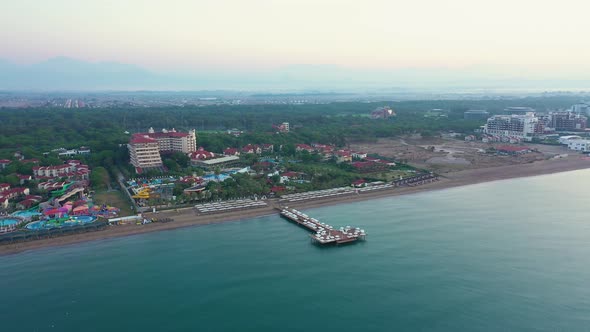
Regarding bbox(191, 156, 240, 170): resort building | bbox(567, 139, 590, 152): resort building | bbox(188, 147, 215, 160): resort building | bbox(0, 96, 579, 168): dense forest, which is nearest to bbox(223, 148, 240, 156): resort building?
bbox(0, 96, 579, 168): dense forest

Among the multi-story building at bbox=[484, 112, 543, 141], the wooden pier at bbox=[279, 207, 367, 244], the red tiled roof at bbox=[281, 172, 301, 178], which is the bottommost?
the wooden pier at bbox=[279, 207, 367, 244]

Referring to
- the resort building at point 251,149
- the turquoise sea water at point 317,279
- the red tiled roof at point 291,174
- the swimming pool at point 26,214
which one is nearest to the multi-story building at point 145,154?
the resort building at point 251,149

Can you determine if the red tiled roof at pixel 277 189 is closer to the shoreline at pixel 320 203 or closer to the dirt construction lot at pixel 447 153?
the shoreline at pixel 320 203

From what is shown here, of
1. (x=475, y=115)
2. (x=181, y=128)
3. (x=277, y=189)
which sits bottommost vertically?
(x=277, y=189)

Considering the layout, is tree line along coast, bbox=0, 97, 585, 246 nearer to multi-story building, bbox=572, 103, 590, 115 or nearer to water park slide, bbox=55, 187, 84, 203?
water park slide, bbox=55, 187, 84, 203

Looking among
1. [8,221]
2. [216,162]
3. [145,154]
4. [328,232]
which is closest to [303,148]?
[216,162]

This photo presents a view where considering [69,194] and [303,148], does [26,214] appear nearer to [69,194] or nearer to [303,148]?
[69,194]
